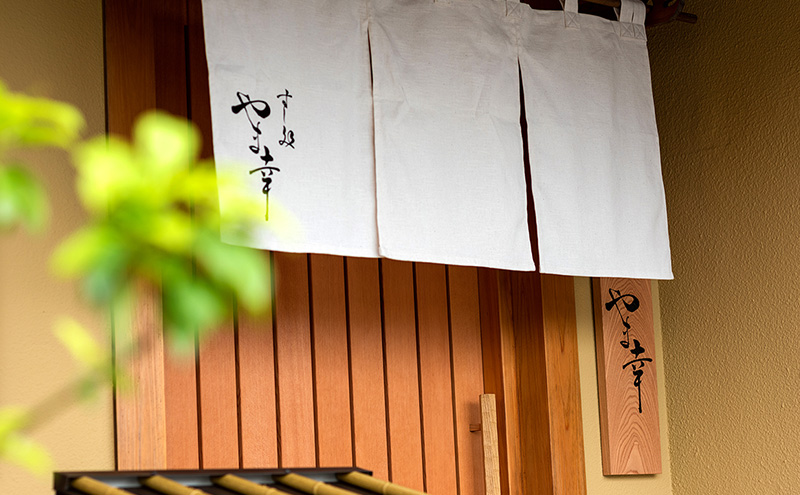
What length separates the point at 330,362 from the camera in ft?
12.0

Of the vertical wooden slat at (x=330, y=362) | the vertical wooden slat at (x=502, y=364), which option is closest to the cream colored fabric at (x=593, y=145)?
the vertical wooden slat at (x=502, y=364)

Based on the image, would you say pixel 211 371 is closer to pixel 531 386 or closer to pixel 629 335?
pixel 531 386

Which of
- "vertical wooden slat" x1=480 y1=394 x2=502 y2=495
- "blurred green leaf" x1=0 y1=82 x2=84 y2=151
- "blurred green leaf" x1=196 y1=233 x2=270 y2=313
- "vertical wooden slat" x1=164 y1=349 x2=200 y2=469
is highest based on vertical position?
"blurred green leaf" x1=0 y1=82 x2=84 y2=151

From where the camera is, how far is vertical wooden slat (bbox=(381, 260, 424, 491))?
12.4 ft

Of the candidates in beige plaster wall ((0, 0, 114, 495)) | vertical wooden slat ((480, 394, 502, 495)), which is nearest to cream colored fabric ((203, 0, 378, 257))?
beige plaster wall ((0, 0, 114, 495))

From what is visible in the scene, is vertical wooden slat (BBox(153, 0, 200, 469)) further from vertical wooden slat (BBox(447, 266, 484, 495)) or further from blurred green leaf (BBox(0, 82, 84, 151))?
blurred green leaf (BBox(0, 82, 84, 151))

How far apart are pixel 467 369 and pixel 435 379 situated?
0.65 ft

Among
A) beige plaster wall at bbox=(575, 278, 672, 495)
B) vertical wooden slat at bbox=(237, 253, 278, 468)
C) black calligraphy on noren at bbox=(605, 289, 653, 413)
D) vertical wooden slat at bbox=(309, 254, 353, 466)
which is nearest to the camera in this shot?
vertical wooden slat at bbox=(237, 253, 278, 468)

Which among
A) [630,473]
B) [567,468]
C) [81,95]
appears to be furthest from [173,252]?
[630,473]

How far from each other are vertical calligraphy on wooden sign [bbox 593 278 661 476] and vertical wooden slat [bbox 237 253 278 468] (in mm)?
1636

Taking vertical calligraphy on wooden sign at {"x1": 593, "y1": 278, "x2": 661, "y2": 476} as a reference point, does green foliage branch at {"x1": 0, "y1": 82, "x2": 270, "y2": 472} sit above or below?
above

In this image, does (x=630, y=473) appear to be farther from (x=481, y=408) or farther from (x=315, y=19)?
(x=315, y=19)

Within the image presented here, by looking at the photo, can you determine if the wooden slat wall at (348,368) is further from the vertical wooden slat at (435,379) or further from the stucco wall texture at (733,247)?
the stucco wall texture at (733,247)

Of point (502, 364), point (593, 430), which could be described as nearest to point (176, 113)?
point (502, 364)
